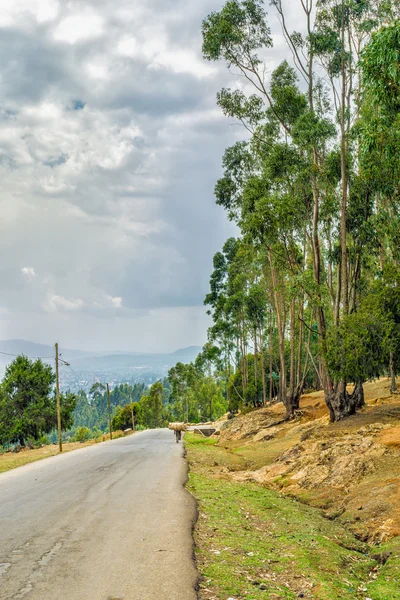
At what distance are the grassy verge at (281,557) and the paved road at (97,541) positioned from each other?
41 centimetres

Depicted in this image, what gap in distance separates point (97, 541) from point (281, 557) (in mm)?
3071

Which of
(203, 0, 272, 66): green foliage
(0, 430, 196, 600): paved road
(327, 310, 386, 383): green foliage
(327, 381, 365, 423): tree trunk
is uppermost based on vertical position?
(203, 0, 272, 66): green foliage

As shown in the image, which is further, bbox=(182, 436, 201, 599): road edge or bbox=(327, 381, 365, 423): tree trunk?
bbox=(327, 381, 365, 423): tree trunk

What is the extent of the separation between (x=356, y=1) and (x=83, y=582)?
29.7m

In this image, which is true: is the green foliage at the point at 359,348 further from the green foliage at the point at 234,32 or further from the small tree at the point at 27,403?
the small tree at the point at 27,403

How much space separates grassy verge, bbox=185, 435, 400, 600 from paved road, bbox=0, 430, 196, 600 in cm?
41

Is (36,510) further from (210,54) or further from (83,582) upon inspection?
(210,54)

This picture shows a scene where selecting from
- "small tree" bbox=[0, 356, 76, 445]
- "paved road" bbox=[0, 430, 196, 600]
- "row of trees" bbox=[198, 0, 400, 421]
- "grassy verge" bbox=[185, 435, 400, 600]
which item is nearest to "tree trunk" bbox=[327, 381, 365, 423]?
"row of trees" bbox=[198, 0, 400, 421]

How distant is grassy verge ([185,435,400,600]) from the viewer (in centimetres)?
651

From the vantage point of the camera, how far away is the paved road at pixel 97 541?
6129mm

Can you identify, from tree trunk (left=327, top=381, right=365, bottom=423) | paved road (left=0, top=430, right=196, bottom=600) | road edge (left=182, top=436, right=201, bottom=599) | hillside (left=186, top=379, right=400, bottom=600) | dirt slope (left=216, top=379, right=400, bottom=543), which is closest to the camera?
paved road (left=0, top=430, right=196, bottom=600)

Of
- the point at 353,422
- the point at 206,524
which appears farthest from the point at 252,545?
the point at 353,422

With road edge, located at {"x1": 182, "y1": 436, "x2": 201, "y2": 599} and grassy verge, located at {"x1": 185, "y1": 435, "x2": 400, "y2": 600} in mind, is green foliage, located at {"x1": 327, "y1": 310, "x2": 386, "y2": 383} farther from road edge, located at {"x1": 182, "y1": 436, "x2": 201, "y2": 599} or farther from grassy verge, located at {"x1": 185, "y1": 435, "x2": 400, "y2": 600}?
grassy verge, located at {"x1": 185, "y1": 435, "x2": 400, "y2": 600}

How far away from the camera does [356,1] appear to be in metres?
26.2
